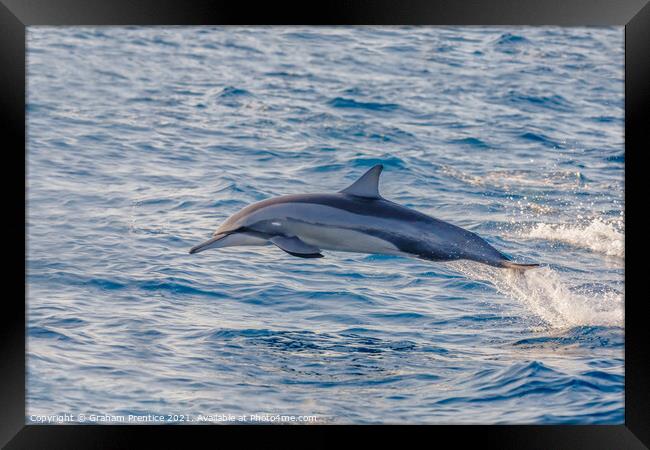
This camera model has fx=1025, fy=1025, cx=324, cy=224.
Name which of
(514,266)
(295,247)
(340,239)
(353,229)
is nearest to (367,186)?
(353,229)

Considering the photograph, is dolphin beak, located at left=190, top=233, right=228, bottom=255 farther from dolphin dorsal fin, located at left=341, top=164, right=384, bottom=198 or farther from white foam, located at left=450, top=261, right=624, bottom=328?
white foam, located at left=450, top=261, right=624, bottom=328

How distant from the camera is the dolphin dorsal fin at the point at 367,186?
961 cm

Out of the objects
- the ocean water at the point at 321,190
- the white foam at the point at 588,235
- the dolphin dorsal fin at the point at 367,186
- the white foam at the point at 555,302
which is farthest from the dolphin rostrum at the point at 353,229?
the white foam at the point at 588,235

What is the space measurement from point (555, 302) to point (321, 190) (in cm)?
378

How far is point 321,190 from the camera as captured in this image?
1323cm

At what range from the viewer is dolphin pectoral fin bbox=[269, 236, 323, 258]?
948 cm

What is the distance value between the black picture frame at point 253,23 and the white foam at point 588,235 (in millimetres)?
3472

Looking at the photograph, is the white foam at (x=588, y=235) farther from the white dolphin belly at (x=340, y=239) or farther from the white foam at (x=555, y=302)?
the white dolphin belly at (x=340, y=239)

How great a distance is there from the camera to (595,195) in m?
13.6

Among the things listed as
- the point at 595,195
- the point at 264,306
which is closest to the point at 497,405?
the point at 264,306

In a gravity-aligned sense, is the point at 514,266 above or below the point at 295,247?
below

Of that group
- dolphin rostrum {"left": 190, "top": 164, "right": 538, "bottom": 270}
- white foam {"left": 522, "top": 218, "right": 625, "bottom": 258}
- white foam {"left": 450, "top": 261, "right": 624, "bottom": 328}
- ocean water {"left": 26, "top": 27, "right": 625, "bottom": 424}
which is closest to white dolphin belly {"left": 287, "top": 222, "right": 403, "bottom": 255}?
dolphin rostrum {"left": 190, "top": 164, "right": 538, "bottom": 270}

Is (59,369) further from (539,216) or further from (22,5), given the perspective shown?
(539,216)

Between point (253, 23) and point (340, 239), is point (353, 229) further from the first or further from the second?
point (253, 23)
